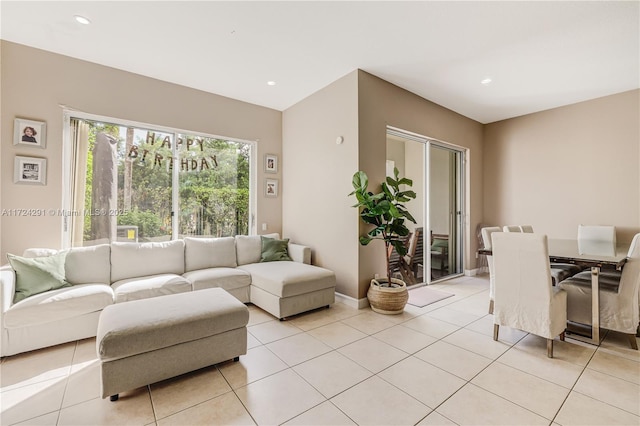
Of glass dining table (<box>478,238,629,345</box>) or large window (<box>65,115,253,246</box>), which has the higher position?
large window (<box>65,115,253,246</box>)

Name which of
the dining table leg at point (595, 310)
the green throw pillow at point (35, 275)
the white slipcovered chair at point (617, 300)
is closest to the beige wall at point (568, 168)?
the white slipcovered chair at point (617, 300)

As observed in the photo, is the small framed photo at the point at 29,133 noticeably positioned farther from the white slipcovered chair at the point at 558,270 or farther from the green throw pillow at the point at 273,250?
the white slipcovered chair at the point at 558,270

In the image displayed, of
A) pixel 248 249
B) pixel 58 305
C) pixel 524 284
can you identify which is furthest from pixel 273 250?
pixel 524 284

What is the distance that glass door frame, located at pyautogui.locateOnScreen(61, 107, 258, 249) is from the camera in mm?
3264

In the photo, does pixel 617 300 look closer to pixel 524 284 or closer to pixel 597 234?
pixel 524 284

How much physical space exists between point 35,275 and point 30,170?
1.23 meters

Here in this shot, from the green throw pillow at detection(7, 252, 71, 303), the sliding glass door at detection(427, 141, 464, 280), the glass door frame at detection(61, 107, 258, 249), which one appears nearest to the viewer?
the green throw pillow at detection(7, 252, 71, 303)

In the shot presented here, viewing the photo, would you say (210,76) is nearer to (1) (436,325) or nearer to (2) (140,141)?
(2) (140,141)

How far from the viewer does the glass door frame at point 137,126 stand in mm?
3264

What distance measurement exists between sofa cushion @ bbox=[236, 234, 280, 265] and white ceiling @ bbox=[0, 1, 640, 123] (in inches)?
88.5

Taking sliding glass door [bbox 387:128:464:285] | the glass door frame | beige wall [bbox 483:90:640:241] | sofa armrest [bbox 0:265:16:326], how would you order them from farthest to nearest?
sliding glass door [bbox 387:128:464:285], beige wall [bbox 483:90:640:241], the glass door frame, sofa armrest [bbox 0:265:16:326]

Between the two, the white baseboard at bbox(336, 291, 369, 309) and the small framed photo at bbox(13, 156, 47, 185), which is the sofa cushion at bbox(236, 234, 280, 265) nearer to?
the white baseboard at bbox(336, 291, 369, 309)

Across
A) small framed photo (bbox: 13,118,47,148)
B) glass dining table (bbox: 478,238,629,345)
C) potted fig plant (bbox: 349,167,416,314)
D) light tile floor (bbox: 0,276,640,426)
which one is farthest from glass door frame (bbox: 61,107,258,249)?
glass dining table (bbox: 478,238,629,345)

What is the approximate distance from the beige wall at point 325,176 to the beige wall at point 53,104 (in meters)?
1.60
